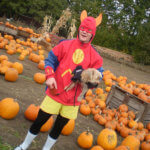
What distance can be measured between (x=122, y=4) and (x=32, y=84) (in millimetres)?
31099

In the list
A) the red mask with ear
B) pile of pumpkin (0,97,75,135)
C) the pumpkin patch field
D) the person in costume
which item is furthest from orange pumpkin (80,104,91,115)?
the red mask with ear

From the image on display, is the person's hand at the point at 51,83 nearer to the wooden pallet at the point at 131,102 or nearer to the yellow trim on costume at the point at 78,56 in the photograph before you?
the yellow trim on costume at the point at 78,56

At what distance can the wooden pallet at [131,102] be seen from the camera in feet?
16.5

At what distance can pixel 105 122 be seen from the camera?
4.57 m

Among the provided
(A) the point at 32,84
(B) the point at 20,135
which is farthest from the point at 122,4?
(B) the point at 20,135

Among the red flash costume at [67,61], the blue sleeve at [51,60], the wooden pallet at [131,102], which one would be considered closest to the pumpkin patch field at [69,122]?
the wooden pallet at [131,102]

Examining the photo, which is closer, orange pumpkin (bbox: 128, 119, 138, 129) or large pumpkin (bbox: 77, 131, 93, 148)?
large pumpkin (bbox: 77, 131, 93, 148)

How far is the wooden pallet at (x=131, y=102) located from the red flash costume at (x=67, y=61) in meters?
3.08

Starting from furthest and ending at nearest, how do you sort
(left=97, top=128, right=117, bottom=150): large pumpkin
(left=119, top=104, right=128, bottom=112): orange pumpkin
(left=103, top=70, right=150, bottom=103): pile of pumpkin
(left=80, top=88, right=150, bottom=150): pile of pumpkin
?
(left=103, top=70, right=150, bottom=103): pile of pumpkin, (left=119, top=104, right=128, bottom=112): orange pumpkin, (left=80, top=88, right=150, bottom=150): pile of pumpkin, (left=97, top=128, right=117, bottom=150): large pumpkin

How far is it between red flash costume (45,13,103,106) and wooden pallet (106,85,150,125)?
3.08 metres

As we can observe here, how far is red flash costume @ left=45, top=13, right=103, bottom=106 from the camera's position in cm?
238

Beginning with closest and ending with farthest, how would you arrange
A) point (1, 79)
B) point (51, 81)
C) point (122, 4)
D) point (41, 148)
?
point (51, 81), point (41, 148), point (1, 79), point (122, 4)

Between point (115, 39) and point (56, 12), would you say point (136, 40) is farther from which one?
point (56, 12)

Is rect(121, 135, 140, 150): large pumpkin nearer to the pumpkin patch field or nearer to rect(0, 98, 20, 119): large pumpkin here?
the pumpkin patch field
